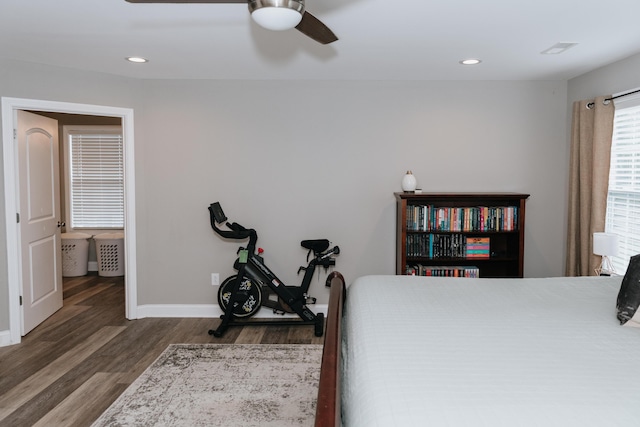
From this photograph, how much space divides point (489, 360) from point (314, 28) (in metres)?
1.62

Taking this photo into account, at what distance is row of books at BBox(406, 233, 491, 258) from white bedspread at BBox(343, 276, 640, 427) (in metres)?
1.74

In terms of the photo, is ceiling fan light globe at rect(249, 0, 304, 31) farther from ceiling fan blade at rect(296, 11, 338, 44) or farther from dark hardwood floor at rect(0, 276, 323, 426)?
dark hardwood floor at rect(0, 276, 323, 426)

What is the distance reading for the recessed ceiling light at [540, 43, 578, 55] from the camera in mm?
3248

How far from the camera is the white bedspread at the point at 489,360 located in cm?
124

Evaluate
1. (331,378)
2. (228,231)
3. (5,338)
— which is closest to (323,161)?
(228,231)

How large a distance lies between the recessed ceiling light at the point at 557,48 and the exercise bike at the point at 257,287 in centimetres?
234

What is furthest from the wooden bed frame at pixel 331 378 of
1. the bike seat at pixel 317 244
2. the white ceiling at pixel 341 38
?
the bike seat at pixel 317 244

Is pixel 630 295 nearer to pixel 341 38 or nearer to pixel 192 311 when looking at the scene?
pixel 341 38

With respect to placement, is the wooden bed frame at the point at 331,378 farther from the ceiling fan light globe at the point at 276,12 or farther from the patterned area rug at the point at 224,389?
the ceiling fan light globe at the point at 276,12

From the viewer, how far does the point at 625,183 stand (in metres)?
3.69

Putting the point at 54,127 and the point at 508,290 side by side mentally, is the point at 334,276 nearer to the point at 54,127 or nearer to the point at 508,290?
the point at 508,290

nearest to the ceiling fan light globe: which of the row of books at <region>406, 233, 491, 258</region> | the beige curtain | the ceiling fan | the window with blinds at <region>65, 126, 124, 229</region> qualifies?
the ceiling fan

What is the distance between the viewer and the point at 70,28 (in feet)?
9.68

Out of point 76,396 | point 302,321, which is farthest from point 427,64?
point 76,396
